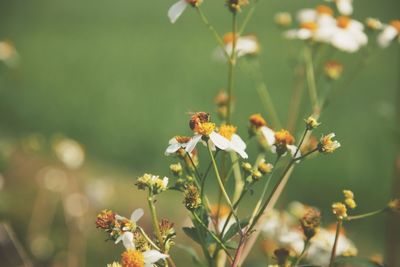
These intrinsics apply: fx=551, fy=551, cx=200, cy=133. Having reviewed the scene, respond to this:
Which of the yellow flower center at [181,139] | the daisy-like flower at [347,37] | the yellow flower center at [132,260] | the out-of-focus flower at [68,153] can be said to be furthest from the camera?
the out-of-focus flower at [68,153]

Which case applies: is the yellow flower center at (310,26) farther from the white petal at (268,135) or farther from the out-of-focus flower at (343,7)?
the white petal at (268,135)

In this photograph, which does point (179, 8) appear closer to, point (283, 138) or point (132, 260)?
point (283, 138)

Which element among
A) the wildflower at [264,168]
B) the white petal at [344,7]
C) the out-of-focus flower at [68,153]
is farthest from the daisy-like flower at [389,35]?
the out-of-focus flower at [68,153]

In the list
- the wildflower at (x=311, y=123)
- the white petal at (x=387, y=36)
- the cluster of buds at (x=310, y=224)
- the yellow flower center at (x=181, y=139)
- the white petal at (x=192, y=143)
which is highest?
the yellow flower center at (x=181, y=139)

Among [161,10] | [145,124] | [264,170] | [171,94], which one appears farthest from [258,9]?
[264,170]

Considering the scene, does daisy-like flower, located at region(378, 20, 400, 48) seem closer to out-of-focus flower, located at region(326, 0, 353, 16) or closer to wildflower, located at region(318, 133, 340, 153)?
out-of-focus flower, located at region(326, 0, 353, 16)

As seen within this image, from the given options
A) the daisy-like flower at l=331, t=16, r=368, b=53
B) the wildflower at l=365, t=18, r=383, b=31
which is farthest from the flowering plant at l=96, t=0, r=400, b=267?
the wildflower at l=365, t=18, r=383, b=31
